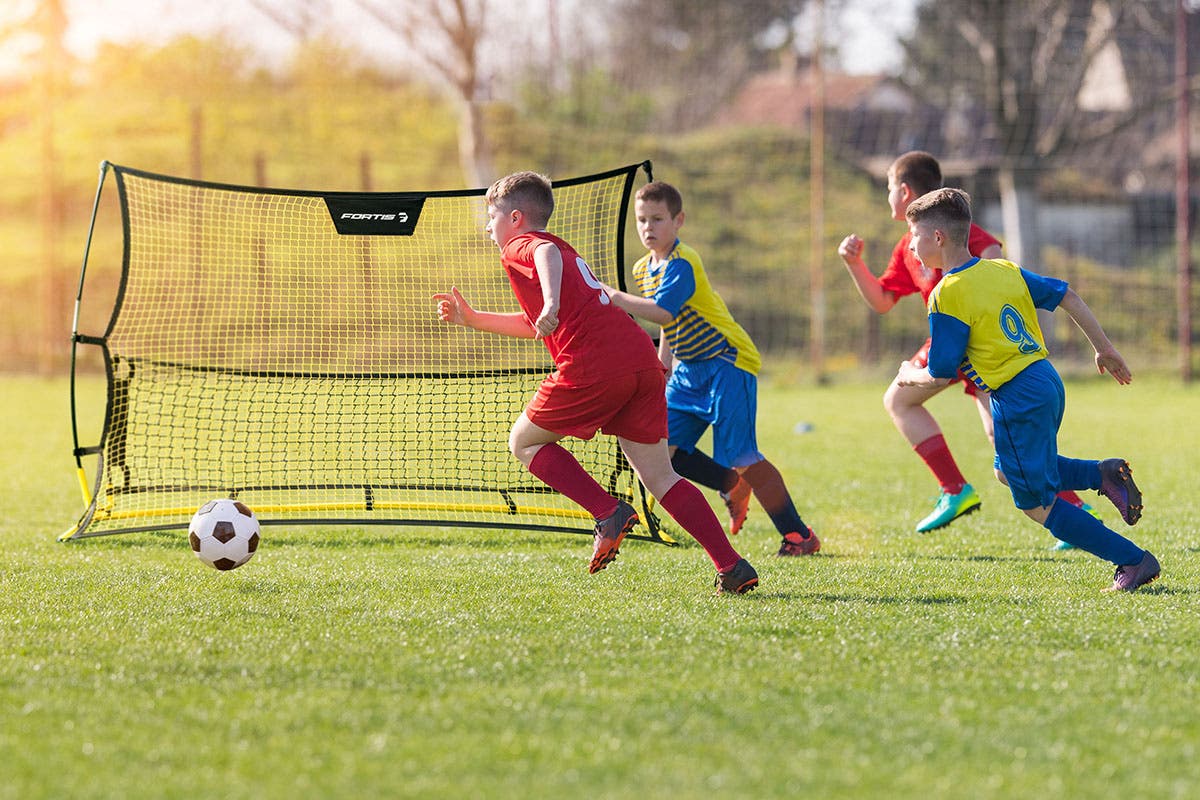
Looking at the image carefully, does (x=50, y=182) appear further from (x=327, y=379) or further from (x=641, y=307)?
(x=641, y=307)

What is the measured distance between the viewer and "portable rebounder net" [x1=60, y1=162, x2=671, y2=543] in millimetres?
6375

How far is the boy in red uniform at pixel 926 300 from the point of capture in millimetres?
6113

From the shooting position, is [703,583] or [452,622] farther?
[703,583]

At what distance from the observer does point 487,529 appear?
22.1 ft

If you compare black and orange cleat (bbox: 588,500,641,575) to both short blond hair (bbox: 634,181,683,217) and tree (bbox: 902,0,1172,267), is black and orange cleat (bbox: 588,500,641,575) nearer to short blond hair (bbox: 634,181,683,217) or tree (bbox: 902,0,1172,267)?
short blond hair (bbox: 634,181,683,217)

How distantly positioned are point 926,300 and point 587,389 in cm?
216

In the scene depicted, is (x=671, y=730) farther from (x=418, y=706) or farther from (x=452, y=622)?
(x=452, y=622)

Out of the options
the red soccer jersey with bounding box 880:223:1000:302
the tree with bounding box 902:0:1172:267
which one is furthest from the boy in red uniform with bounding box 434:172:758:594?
the tree with bounding box 902:0:1172:267

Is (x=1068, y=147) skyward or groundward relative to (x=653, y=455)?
Answer: skyward

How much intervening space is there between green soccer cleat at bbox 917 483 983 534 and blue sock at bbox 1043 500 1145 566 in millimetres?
1465

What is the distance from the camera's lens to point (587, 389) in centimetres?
486

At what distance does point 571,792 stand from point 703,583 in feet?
7.95

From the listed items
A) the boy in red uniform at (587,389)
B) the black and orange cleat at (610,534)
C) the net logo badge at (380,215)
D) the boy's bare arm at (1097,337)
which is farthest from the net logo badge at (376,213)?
the boy's bare arm at (1097,337)

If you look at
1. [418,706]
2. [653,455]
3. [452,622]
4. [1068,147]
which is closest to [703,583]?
[653,455]
